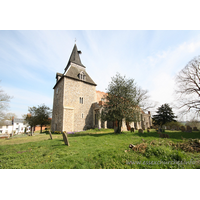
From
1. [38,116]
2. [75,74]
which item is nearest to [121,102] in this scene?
[75,74]

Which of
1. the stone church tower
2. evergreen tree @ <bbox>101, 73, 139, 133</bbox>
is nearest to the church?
the stone church tower

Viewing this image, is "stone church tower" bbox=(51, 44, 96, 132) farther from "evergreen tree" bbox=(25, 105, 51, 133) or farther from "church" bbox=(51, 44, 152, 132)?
"evergreen tree" bbox=(25, 105, 51, 133)

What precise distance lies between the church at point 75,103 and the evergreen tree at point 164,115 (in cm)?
1647

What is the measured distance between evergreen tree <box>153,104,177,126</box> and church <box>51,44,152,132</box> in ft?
54.0

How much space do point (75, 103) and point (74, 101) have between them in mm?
464

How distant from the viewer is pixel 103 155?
5.40 meters

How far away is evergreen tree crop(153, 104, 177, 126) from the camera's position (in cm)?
3117

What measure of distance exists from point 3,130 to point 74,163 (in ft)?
213

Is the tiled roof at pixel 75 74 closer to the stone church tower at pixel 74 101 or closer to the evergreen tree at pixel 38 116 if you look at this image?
the stone church tower at pixel 74 101

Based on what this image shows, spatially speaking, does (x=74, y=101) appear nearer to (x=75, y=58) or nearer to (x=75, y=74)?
(x=75, y=74)

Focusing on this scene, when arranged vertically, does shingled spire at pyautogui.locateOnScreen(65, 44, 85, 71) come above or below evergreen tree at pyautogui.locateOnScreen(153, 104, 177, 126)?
above

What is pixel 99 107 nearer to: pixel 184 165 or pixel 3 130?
pixel 184 165

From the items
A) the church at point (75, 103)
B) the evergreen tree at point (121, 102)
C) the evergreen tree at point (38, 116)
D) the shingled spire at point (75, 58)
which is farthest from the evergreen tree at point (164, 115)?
the evergreen tree at point (38, 116)

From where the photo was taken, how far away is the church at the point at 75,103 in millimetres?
18964
